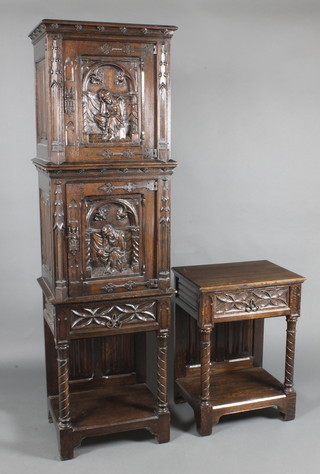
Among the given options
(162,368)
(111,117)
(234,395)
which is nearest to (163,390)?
(162,368)

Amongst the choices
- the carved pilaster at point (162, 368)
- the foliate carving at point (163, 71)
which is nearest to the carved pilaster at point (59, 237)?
the carved pilaster at point (162, 368)

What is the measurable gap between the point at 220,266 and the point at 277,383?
2.73ft

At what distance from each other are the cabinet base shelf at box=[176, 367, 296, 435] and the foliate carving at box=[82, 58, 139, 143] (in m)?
1.66

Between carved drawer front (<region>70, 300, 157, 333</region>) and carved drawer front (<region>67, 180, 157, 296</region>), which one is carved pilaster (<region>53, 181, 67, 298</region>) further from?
carved drawer front (<region>70, 300, 157, 333</region>)

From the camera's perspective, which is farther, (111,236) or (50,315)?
(50,315)

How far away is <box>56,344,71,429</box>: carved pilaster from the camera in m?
3.72

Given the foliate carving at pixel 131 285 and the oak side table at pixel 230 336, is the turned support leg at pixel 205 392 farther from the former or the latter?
the foliate carving at pixel 131 285

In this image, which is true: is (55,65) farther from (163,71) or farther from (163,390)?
(163,390)

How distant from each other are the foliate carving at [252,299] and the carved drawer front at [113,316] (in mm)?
417

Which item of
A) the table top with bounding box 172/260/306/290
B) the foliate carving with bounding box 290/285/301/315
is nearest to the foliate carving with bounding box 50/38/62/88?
the table top with bounding box 172/260/306/290

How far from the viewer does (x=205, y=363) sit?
3994 mm

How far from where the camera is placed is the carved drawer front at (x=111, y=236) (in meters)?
3.63

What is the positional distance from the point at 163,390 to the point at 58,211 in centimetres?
122

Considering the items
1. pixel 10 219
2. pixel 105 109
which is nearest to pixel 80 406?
pixel 10 219
